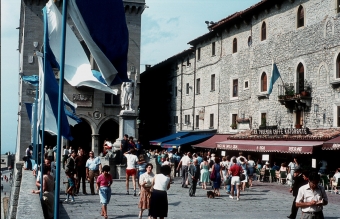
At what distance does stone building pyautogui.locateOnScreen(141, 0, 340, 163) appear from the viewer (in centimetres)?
2642

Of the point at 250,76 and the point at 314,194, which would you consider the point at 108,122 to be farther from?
the point at 314,194

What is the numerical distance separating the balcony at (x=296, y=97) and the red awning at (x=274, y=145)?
2303 mm

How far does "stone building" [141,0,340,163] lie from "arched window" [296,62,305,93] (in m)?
0.05

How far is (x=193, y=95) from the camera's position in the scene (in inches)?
1748

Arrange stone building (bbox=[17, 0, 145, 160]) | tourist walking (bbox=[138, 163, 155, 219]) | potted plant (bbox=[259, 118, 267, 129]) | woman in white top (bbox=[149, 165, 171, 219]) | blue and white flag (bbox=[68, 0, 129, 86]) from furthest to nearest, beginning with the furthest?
stone building (bbox=[17, 0, 145, 160])
potted plant (bbox=[259, 118, 267, 129])
tourist walking (bbox=[138, 163, 155, 219])
woman in white top (bbox=[149, 165, 171, 219])
blue and white flag (bbox=[68, 0, 129, 86])

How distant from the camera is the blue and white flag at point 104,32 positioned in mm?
7770

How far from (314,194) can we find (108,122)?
3868cm

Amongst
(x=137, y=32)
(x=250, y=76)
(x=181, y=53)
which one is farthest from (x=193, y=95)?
(x=250, y=76)

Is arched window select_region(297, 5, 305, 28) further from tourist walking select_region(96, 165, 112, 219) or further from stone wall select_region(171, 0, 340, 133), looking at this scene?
tourist walking select_region(96, 165, 112, 219)

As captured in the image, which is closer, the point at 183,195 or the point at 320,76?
the point at 183,195

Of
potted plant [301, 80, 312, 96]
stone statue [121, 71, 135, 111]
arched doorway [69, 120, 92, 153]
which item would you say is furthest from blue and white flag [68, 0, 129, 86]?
arched doorway [69, 120, 92, 153]

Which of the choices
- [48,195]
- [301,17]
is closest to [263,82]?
[301,17]

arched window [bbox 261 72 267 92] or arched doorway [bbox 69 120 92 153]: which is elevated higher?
arched window [bbox 261 72 267 92]

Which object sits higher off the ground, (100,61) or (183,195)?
(100,61)
